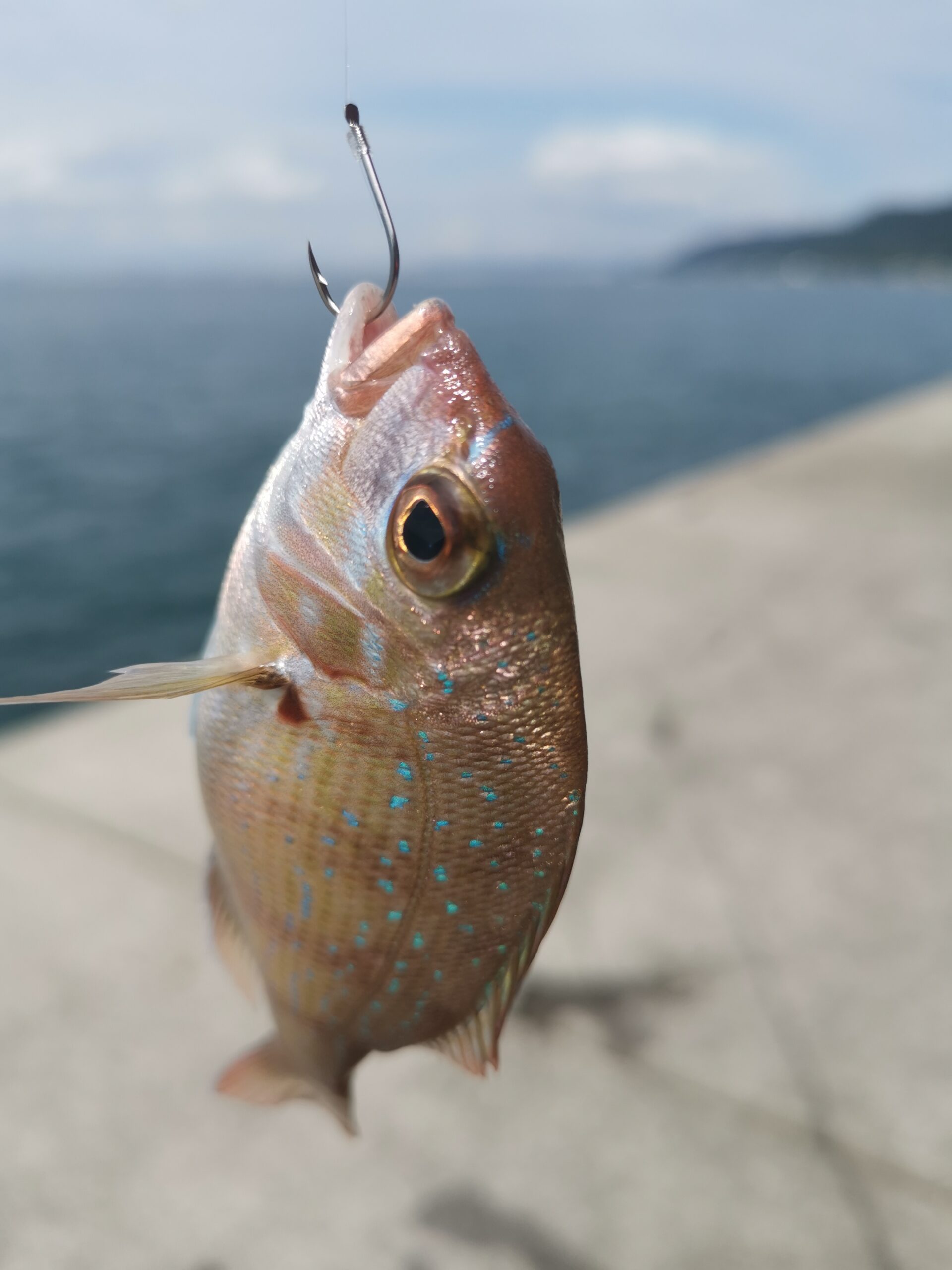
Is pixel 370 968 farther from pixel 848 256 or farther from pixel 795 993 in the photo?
pixel 848 256

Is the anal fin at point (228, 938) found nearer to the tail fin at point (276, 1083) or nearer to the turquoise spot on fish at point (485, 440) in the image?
the tail fin at point (276, 1083)

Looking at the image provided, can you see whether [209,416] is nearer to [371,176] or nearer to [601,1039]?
[601,1039]

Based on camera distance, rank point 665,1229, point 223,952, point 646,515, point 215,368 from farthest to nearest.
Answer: point 215,368 → point 646,515 → point 665,1229 → point 223,952

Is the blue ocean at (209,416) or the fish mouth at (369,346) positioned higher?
the fish mouth at (369,346)

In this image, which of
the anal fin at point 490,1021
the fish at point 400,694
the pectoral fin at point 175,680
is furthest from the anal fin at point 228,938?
the pectoral fin at point 175,680

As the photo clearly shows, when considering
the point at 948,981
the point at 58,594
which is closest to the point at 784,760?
the point at 948,981
